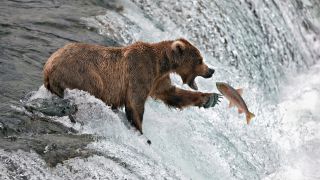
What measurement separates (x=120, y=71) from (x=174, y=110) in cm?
106

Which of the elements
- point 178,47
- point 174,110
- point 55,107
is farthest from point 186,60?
point 55,107

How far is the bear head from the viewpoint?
19.1ft

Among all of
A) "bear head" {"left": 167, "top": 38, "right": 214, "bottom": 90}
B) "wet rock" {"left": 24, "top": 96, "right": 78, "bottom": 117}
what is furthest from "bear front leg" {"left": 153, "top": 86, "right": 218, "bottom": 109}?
"wet rock" {"left": 24, "top": 96, "right": 78, "bottom": 117}

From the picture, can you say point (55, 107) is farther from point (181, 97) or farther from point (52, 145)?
point (181, 97)

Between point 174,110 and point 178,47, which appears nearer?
point 178,47

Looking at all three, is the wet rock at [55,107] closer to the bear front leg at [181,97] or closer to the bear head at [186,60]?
the bear front leg at [181,97]

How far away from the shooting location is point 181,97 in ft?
19.6

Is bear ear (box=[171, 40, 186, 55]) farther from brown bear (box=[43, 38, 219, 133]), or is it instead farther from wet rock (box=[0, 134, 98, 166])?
wet rock (box=[0, 134, 98, 166])

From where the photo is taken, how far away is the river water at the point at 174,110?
4.55 metres

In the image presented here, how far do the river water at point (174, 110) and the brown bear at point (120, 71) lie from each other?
120 millimetres

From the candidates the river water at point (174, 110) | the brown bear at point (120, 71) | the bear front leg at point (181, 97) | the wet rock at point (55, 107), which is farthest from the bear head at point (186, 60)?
the wet rock at point (55, 107)

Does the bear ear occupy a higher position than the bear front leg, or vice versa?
the bear ear

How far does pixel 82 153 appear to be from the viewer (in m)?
4.44

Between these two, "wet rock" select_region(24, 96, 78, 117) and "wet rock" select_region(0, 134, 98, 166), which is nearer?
"wet rock" select_region(0, 134, 98, 166)
